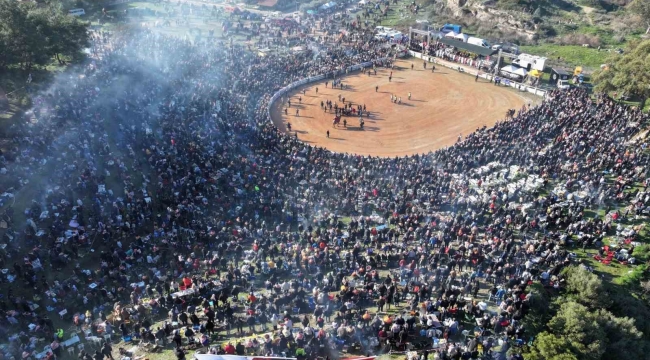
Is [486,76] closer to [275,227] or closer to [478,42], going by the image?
[478,42]

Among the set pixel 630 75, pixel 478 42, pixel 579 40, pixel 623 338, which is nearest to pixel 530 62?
pixel 478 42

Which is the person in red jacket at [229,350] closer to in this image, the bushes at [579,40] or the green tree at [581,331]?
the green tree at [581,331]

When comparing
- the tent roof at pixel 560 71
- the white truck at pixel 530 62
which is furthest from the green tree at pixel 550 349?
the white truck at pixel 530 62

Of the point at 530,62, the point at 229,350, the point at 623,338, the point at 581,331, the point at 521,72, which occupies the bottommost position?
the point at 229,350

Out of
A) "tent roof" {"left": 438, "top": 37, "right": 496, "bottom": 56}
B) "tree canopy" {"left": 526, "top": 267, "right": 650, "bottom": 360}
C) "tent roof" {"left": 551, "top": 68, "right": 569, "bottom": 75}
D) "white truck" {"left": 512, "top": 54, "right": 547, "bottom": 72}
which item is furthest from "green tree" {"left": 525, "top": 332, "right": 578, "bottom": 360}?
"tent roof" {"left": 438, "top": 37, "right": 496, "bottom": 56}

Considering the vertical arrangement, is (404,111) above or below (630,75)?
below

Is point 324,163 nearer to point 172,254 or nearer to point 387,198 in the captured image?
point 387,198

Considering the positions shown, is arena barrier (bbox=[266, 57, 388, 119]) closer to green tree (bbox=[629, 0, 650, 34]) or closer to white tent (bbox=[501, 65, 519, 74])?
white tent (bbox=[501, 65, 519, 74])
